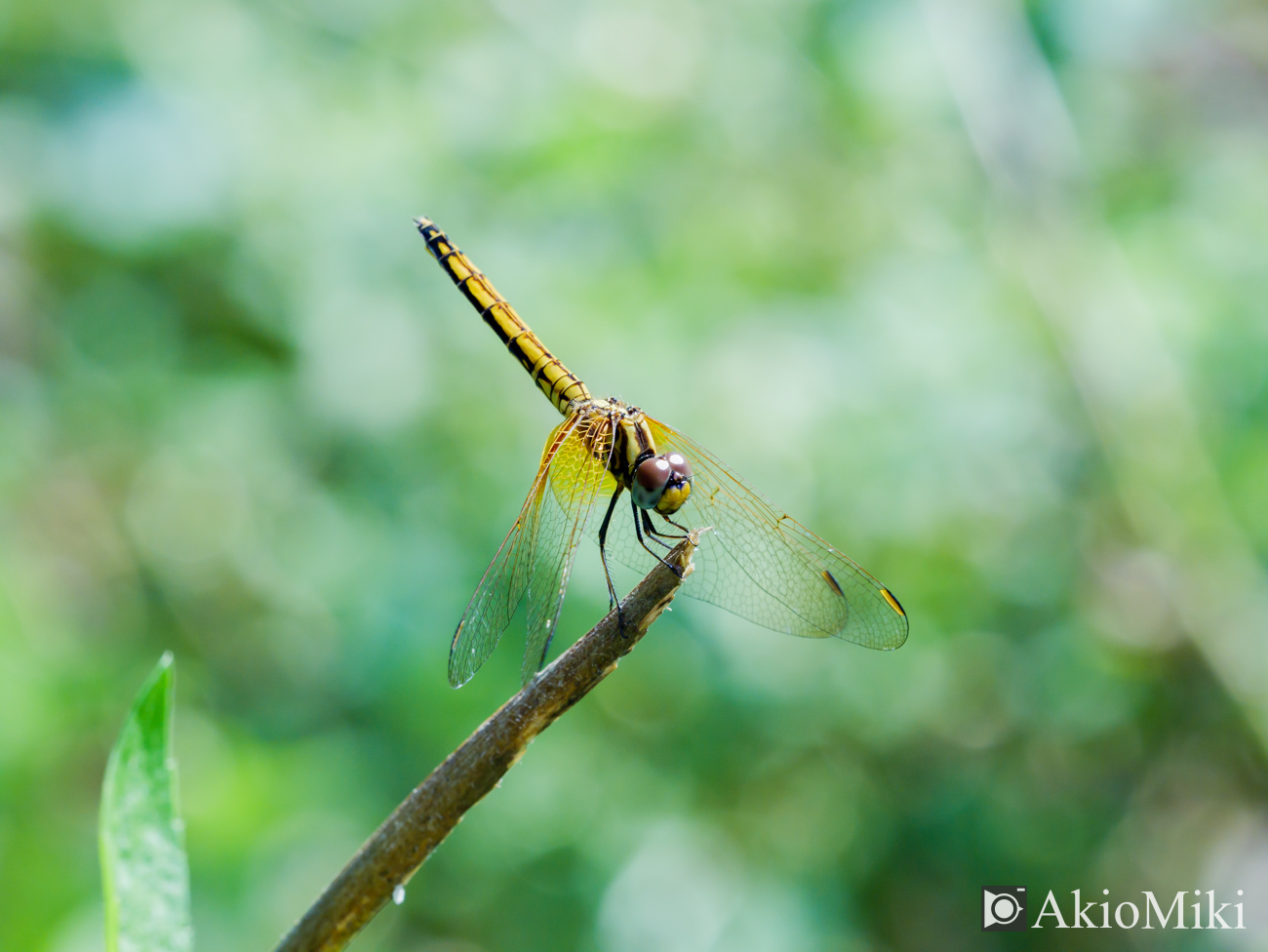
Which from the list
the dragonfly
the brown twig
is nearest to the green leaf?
the brown twig

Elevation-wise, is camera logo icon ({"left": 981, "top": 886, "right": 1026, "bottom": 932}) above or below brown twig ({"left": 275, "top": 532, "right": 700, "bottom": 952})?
below

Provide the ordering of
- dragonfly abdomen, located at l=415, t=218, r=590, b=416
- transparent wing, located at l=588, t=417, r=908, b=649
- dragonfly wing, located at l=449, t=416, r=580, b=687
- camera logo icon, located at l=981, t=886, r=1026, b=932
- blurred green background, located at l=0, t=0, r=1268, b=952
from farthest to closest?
camera logo icon, located at l=981, t=886, r=1026, b=932, blurred green background, located at l=0, t=0, r=1268, b=952, dragonfly abdomen, located at l=415, t=218, r=590, b=416, transparent wing, located at l=588, t=417, r=908, b=649, dragonfly wing, located at l=449, t=416, r=580, b=687

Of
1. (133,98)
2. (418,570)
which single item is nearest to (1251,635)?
(418,570)

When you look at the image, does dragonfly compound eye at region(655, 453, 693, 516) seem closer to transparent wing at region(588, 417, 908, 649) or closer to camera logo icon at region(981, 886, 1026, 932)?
transparent wing at region(588, 417, 908, 649)

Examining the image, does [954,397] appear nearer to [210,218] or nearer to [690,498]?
[690,498]

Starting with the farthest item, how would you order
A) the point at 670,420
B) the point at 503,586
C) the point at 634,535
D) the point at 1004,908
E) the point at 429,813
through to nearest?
1. the point at 1004,908
2. the point at 670,420
3. the point at 634,535
4. the point at 503,586
5. the point at 429,813

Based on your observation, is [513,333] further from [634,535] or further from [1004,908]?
[1004,908]

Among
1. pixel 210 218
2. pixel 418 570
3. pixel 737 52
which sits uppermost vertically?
pixel 737 52

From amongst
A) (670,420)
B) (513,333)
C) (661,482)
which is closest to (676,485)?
(661,482)
